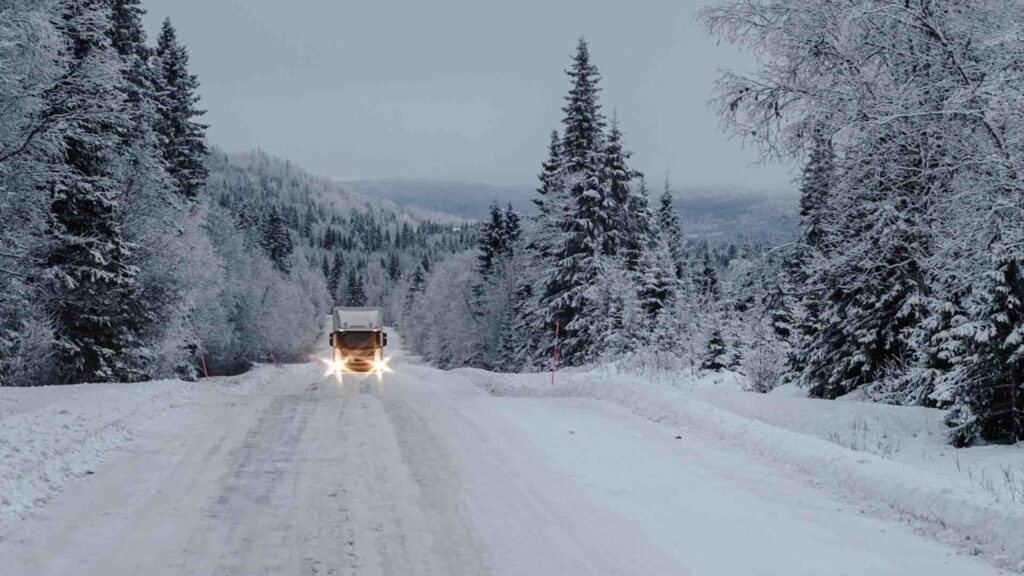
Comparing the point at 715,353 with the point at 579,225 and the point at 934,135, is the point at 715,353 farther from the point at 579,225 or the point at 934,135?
the point at 934,135

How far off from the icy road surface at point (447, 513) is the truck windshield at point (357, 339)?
1925 cm

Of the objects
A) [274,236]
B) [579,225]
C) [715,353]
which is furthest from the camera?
[274,236]

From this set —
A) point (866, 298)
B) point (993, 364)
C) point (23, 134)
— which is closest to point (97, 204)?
point (23, 134)

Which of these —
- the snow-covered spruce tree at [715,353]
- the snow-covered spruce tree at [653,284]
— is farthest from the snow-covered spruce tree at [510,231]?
the snow-covered spruce tree at [715,353]

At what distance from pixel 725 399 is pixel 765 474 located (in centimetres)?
768

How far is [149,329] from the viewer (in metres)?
26.2

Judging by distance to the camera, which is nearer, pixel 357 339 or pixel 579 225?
pixel 357 339

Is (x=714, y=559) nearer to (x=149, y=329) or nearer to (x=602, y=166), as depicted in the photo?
(x=149, y=329)

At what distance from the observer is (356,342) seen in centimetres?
3050

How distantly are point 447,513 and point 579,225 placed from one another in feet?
89.3

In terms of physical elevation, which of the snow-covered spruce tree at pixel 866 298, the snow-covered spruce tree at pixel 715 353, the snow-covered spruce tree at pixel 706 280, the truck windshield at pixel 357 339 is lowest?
the snow-covered spruce tree at pixel 715 353

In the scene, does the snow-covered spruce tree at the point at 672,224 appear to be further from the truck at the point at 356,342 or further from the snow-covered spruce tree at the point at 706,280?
the truck at the point at 356,342

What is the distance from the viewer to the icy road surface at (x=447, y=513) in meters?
5.68

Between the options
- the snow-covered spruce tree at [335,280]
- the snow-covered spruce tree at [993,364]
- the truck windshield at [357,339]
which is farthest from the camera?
the snow-covered spruce tree at [335,280]
